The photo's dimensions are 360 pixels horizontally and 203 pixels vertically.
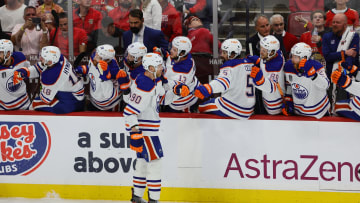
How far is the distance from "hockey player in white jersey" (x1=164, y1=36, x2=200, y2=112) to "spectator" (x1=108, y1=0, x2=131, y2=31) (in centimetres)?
101

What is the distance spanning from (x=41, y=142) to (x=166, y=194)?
1.24 meters

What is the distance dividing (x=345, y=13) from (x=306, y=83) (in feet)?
3.97

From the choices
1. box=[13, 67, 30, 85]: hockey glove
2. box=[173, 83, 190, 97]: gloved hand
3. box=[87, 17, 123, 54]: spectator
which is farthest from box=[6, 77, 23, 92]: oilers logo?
box=[173, 83, 190, 97]: gloved hand

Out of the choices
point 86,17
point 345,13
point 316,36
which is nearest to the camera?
point 345,13

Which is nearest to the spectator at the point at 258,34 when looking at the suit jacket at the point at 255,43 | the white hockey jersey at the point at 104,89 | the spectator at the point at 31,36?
the suit jacket at the point at 255,43

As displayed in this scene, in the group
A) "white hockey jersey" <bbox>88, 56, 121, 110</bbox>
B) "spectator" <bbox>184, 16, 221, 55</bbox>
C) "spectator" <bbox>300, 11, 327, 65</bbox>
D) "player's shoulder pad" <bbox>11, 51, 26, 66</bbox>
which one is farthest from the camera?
"spectator" <bbox>184, 16, 221, 55</bbox>

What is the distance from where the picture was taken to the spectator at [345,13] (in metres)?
6.03

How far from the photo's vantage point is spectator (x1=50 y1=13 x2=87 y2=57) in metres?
6.46

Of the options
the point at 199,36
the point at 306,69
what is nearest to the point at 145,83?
the point at 306,69

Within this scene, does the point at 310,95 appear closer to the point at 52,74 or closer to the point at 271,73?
the point at 271,73

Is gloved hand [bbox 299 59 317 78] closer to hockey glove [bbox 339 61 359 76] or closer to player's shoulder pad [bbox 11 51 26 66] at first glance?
hockey glove [bbox 339 61 359 76]

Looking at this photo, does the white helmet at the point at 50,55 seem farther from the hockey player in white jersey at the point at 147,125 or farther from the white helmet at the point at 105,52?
the hockey player in white jersey at the point at 147,125

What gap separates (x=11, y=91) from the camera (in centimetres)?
577

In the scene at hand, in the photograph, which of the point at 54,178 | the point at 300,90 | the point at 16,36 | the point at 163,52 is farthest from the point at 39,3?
the point at 300,90
